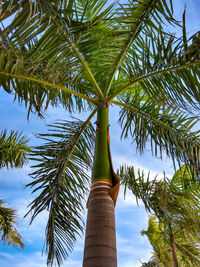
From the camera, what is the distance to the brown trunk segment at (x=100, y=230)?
5.87 feet

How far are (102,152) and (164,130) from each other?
136cm

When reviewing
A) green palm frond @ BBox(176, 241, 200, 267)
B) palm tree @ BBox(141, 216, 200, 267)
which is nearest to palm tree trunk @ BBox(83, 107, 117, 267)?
palm tree @ BBox(141, 216, 200, 267)

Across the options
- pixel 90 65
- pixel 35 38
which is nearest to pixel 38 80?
pixel 35 38

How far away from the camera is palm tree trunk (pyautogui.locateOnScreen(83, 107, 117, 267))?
1.80 meters

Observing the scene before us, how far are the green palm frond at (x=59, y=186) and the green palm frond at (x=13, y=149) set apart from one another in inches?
90.4

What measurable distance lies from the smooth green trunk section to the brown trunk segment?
0.12 meters

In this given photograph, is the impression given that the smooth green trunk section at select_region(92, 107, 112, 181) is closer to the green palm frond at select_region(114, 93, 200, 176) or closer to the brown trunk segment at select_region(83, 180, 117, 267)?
the brown trunk segment at select_region(83, 180, 117, 267)

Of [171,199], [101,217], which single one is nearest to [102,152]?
[101,217]

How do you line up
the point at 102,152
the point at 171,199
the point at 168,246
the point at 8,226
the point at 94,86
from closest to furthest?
the point at 102,152
the point at 94,86
the point at 171,199
the point at 8,226
the point at 168,246

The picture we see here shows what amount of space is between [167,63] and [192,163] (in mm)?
1422

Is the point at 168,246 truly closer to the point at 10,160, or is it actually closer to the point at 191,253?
the point at 191,253

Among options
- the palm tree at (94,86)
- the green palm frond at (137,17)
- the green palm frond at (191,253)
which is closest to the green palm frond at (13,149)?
the palm tree at (94,86)

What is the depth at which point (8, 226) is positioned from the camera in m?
6.00

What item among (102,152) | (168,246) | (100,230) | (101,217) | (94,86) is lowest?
(100,230)
